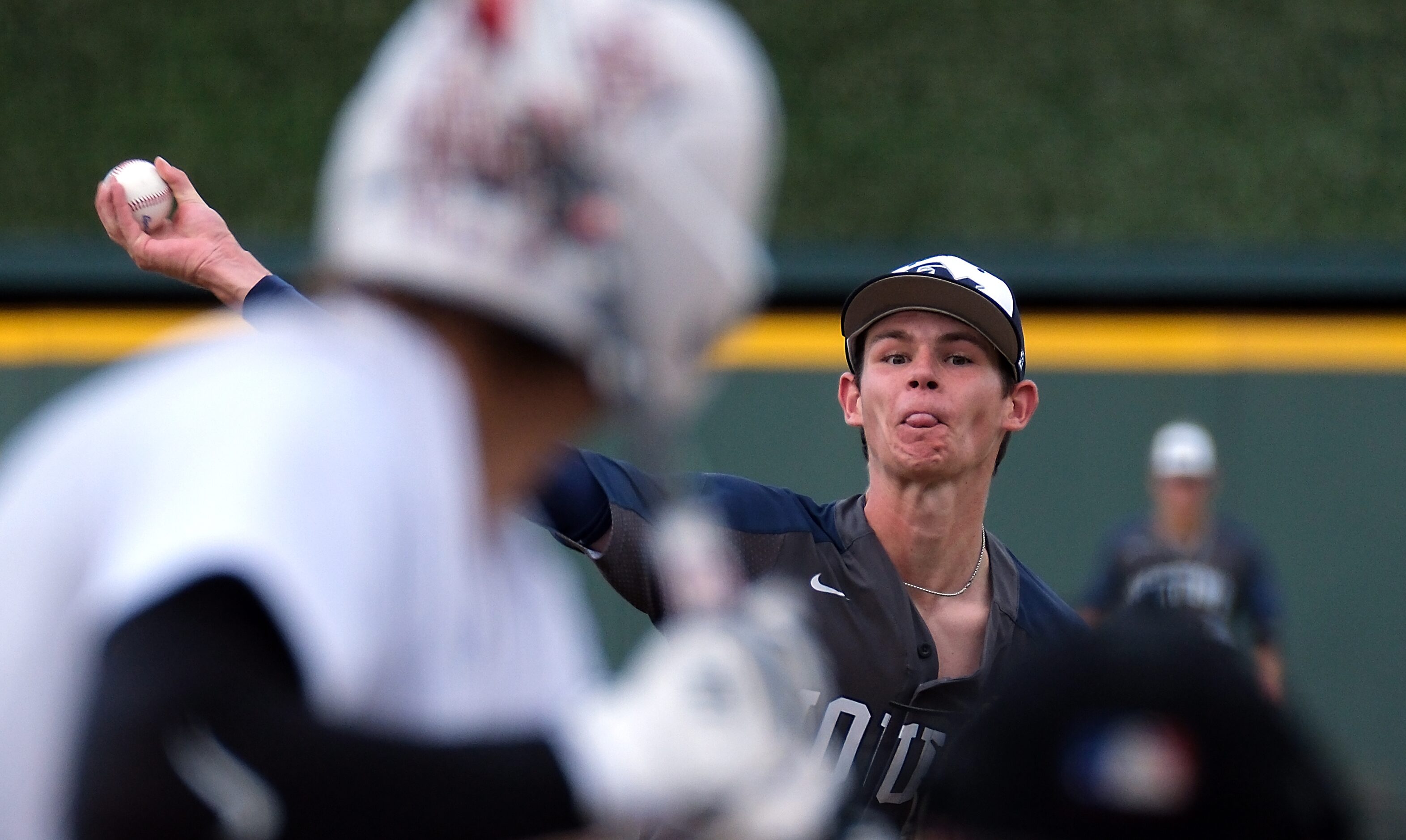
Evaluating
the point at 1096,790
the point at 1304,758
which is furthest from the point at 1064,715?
the point at 1304,758

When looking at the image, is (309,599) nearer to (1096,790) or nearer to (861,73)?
(1096,790)

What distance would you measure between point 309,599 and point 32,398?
7.19 metres

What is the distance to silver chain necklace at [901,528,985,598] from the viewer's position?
10.1 feet

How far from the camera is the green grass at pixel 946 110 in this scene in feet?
26.1

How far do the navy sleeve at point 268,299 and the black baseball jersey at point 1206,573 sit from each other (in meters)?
5.26

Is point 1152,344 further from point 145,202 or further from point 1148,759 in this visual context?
point 1148,759

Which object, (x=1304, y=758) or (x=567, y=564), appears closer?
(x=1304, y=758)

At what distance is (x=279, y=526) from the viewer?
0.94 meters

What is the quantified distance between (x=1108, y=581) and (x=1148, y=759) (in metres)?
6.15

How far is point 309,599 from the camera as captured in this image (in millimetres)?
936

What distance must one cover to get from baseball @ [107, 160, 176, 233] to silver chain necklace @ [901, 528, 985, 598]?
152cm

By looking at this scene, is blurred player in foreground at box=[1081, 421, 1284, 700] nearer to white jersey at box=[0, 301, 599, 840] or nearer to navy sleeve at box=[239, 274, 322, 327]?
navy sleeve at box=[239, 274, 322, 327]

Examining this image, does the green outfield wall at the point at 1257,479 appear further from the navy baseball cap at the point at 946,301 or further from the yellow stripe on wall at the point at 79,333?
the navy baseball cap at the point at 946,301

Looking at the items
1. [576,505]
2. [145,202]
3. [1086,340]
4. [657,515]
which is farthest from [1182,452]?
[145,202]
